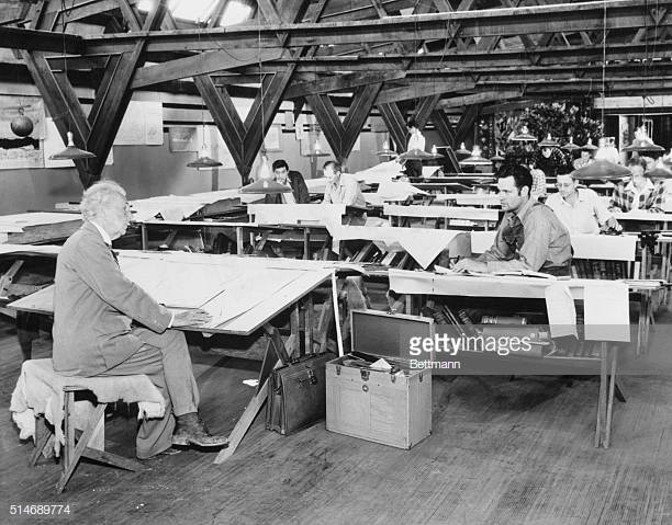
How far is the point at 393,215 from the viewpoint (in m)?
10.1

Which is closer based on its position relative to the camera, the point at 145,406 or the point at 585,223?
the point at 145,406

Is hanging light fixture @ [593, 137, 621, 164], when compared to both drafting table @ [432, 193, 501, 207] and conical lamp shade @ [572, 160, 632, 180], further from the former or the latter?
drafting table @ [432, 193, 501, 207]

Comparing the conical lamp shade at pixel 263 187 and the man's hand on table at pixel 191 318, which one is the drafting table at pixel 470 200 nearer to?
the conical lamp shade at pixel 263 187

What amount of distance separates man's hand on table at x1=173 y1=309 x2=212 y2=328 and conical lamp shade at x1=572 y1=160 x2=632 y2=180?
3.07 meters

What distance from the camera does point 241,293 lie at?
4.68 metres

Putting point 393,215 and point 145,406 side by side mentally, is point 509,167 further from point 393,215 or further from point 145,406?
point 393,215

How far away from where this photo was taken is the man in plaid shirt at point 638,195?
31.3 feet

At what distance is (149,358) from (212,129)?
1117 cm

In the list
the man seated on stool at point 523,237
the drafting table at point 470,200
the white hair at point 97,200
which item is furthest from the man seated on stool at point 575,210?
the white hair at point 97,200

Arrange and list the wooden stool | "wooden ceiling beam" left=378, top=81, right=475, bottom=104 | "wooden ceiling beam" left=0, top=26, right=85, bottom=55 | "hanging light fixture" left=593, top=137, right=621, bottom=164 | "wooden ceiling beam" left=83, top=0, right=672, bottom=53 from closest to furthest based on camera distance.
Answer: the wooden stool, "hanging light fixture" left=593, top=137, right=621, bottom=164, "wooden ceiling beam" left=83, top=0, right=672, bottom=53, "wooden ceiling beam" left=0, top=26, right=85, bottom=55, "wooden ceiling beam" left=378, top=81, right=475, bottom=104

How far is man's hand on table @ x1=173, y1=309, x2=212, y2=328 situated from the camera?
4191mm

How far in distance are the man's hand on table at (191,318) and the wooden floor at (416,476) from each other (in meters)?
0.74

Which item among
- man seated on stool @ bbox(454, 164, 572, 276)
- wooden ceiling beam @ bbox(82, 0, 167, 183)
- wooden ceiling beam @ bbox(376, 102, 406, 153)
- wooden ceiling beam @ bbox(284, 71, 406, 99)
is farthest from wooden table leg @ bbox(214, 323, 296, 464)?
wooden ceiling beam @ bbox(376, 102, 406, 153)

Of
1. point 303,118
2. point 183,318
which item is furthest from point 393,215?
point 303,118
